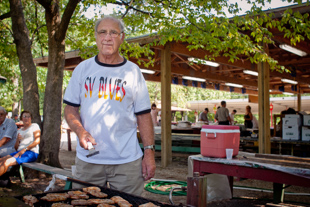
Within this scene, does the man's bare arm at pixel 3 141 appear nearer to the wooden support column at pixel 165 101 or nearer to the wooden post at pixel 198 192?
the wooden support column at pixel 165 101

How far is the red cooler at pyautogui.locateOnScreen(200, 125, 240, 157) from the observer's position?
15.6 ft

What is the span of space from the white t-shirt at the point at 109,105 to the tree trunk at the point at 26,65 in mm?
6002

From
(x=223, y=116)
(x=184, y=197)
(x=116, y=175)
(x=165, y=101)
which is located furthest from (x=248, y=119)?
(x=116, y=175)

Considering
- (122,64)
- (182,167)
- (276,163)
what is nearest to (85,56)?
(182,167)

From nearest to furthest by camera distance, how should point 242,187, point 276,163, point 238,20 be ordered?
point 276,163 → point 238,20 → point 242,187

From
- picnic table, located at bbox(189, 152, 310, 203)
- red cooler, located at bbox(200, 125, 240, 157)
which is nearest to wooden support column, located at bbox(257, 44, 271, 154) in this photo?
picnic table, located at bbox(189, 152, 310, 203)

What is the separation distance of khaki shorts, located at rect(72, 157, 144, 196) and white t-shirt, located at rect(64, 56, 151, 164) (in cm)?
5

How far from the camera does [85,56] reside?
361 inches

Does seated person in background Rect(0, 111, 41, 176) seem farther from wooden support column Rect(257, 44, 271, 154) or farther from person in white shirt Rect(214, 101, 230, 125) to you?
person in white shirt Rect(214, 101, 230, 125)

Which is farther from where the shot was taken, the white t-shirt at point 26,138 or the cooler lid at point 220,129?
the white t-shirt at point 26,138

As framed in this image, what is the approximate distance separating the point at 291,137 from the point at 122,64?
27.4 feet

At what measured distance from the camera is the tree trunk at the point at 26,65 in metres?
8.02

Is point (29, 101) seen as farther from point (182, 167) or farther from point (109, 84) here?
point (109, 84)

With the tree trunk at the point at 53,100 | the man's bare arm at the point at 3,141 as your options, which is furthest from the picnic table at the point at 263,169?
the man's bare arm at the point at 3,141
